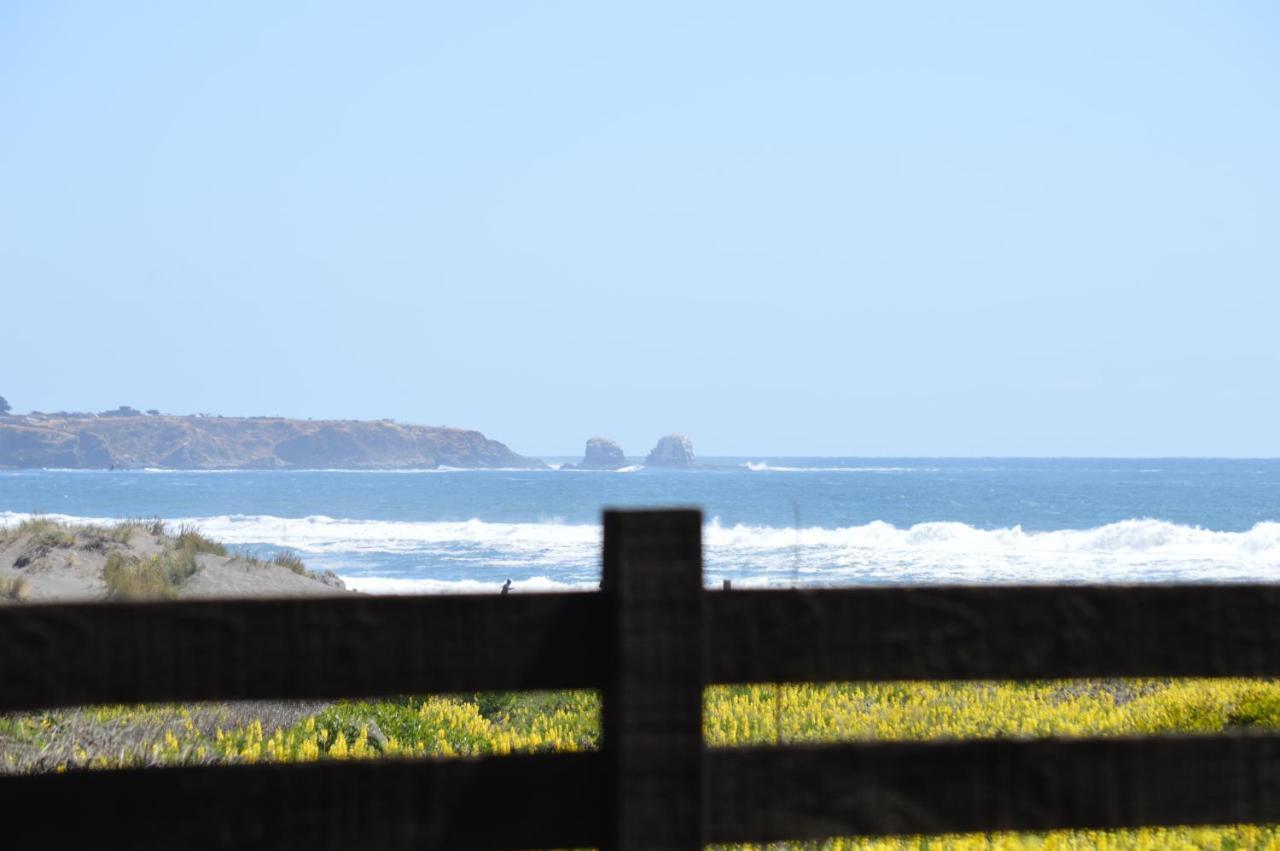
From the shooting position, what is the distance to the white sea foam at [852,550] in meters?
46.0

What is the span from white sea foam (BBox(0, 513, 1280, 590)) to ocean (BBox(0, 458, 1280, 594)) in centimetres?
14

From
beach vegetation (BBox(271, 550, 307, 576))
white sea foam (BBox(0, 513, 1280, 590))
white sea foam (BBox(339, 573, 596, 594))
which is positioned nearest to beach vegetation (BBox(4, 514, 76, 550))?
beach vegetation (BBox(271, 550, 307, 576))

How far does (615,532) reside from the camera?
2.67 meters

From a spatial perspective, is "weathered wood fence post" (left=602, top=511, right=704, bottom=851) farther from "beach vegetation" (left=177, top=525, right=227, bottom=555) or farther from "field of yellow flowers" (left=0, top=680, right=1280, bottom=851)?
"beach vegetation" (left=177, top=525, right=227, bottom=555)

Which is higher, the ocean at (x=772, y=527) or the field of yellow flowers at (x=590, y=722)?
the field of yellow flowers at (x=590, y=722)

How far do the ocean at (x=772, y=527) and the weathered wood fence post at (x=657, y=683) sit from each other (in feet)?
45.0

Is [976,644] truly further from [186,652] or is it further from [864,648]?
[186,652]

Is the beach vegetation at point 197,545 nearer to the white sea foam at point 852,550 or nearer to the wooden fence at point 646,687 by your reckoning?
the white sea foam at point 852,550

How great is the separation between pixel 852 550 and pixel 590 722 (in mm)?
47505

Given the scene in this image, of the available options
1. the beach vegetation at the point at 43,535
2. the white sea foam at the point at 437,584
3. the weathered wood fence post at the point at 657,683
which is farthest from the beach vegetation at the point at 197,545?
the weathered wood fence post at the point at 657,683

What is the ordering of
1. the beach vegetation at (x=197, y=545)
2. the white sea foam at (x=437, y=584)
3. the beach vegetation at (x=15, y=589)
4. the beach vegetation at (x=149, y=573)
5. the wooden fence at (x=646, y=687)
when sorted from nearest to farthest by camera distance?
the wooden fence at (x=646, y=687)
the beach vegetation at (x=15, y=589)
the beach vegetation at (x=149, y=573)
the beach vegetation at (x=197, y=545)
the white sea foam at (x=437, y=584)

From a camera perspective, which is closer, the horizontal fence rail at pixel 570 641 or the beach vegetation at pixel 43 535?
the horizontal fence rail at pixel 570 641

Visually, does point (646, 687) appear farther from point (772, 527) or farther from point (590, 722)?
point (772, 527)

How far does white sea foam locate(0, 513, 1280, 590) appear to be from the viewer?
4603 cm
